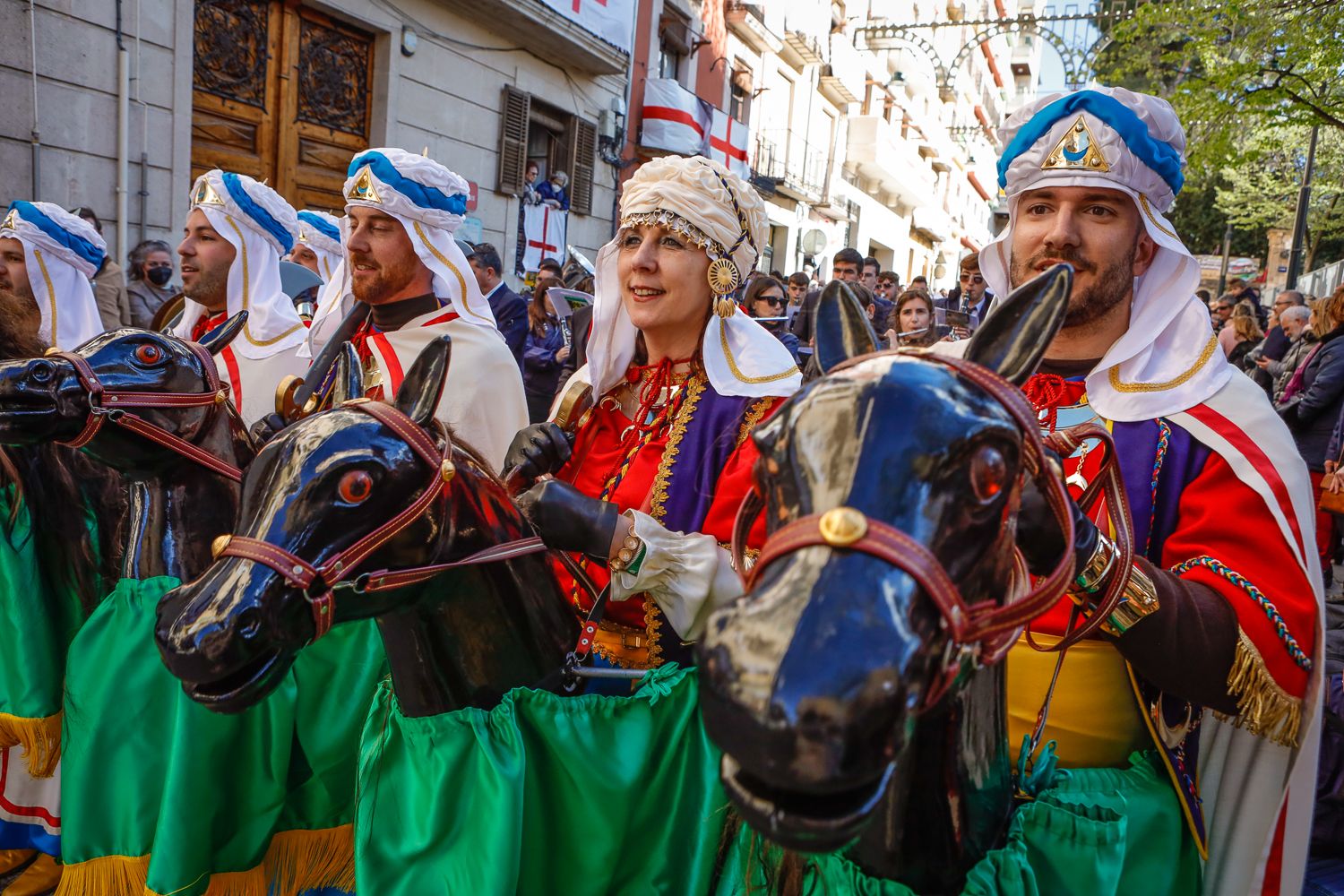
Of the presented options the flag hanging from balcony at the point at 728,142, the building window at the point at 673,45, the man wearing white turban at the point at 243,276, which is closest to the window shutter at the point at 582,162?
the building window at the point at 673,45

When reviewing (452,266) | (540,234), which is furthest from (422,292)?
(540,234)

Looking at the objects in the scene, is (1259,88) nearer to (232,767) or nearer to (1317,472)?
(1317,472)

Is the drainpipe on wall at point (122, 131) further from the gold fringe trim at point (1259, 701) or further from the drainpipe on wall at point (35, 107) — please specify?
the gold fringe trim at point (1259, 701)

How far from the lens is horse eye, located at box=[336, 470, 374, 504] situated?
174cm

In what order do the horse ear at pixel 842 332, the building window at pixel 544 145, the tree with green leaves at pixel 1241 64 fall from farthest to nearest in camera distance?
the building window at pixel 544 145 < the tree with green leaves at pixel 1241 64 < the horse ear at pixel 842 332

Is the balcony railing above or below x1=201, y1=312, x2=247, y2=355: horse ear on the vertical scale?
above

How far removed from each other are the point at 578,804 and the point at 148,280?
7.90 m

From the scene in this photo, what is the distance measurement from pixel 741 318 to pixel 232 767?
6.29 feet

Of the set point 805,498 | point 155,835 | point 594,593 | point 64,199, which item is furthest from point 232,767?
point 64,199

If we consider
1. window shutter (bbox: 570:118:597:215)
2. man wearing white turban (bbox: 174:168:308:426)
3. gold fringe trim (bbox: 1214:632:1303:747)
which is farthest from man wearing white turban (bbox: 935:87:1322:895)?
window shutter (bbox: 570:118:597:215)

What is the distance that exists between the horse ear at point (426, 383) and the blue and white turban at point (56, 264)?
3523 millimetres

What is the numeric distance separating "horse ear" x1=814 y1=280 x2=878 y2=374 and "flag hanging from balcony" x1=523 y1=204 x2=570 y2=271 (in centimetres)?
1448

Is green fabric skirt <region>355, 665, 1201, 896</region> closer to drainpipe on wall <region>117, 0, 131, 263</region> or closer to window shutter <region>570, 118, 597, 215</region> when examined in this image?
drainpipe on wall <region>117, 0, 131, 263</region>

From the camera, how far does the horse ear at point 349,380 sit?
212 centimetres
